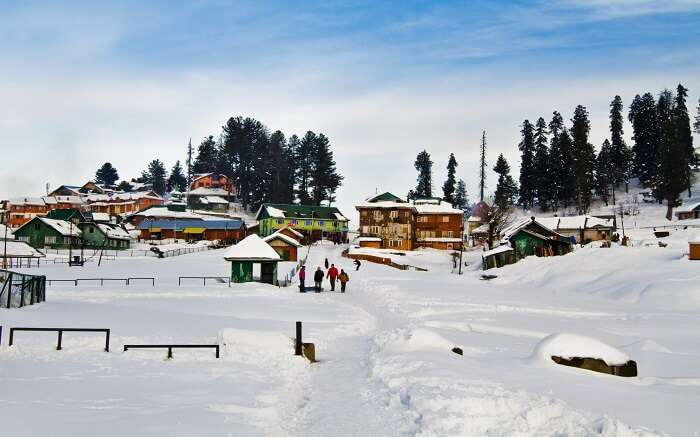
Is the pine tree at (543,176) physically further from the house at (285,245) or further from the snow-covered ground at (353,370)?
the snow-covered ground at (353,370)

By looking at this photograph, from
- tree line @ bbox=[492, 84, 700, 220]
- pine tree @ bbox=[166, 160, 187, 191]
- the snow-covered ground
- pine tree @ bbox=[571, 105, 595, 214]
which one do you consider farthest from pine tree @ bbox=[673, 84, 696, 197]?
pine tree @ bbox=[166, 160, 187, 191]

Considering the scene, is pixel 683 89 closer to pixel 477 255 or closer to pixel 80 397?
pixel 477 255

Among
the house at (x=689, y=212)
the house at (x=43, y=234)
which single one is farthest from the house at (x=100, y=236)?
the house at (x=689, y=212)

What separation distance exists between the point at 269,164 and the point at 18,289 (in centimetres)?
9976

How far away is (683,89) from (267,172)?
8629 centimetres

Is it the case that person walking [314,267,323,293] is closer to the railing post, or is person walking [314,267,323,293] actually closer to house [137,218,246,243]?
the railing post

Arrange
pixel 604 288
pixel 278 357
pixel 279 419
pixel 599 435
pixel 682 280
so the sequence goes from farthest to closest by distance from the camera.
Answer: pixel 604 288, pixel 682 280, pixel 278 357, pixel 279 419, pixel 599 435

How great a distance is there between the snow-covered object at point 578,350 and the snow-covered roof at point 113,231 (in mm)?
82699

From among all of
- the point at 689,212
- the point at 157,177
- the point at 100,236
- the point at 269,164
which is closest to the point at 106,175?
the point at 157,177

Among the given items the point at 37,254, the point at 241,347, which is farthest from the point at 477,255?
the point at 241,347

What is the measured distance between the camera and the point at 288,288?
122ft

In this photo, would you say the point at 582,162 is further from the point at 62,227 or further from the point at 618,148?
the point at 62,227

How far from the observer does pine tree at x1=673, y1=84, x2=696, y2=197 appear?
87.5 metres

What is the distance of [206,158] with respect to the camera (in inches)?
5448
